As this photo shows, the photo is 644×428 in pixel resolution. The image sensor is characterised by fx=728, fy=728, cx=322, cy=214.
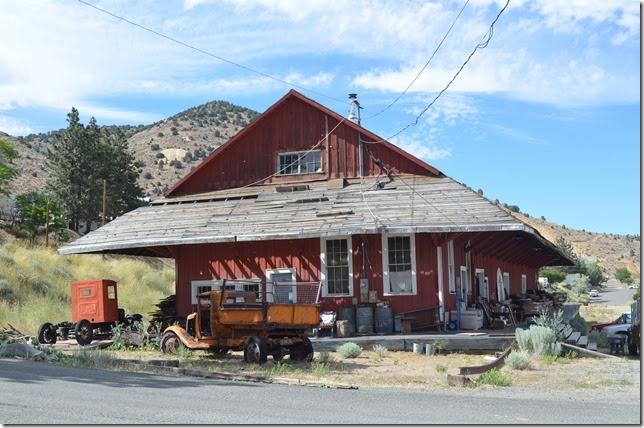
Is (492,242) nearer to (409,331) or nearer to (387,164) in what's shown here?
(387,164)

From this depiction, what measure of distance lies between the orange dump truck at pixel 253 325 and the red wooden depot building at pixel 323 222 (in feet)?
13.5

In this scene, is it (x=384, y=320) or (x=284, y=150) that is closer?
(x=384, y=320)

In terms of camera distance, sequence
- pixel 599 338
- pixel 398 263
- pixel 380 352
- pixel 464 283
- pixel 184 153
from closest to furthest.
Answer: pixel 380 352
pixel 398 263
pixel 599 338
pixel 464 283
pixel 184 153

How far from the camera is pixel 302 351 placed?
53.5 feet

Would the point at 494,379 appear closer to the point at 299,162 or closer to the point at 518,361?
the point at 518,361

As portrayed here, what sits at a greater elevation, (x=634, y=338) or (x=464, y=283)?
(x=464, y=283)

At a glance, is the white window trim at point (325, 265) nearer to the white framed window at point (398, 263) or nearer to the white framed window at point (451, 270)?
the white framed window at point (398, 263)

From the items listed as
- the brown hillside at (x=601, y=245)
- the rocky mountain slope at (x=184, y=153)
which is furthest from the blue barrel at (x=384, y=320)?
the brown hillside at (x=601, y=245)

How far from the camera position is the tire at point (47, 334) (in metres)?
20.9

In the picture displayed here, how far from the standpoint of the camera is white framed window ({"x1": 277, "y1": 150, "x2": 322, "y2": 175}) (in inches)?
985

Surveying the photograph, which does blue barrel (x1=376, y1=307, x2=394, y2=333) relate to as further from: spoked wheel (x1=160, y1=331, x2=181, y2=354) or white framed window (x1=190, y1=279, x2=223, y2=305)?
spoked wheel (x1=160, y1=331, x2=181, y2=354)

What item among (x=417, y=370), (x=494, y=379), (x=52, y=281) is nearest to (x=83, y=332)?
(x=417, y=370)

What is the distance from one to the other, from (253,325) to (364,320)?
5.59m

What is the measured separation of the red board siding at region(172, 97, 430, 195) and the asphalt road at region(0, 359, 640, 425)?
1293 centimetres
